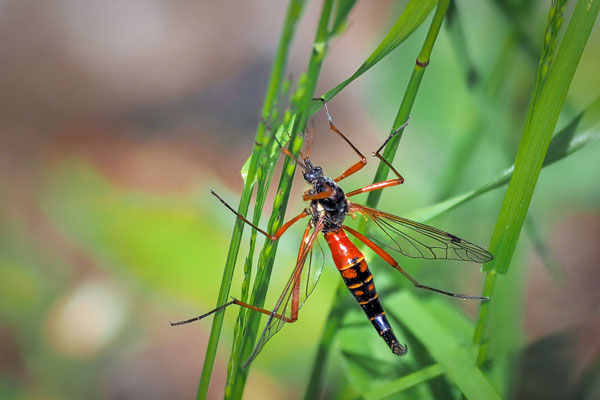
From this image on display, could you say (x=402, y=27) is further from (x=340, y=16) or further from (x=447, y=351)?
(x=447, y=351)

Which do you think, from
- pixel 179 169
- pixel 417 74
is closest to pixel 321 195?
pixel 417 74

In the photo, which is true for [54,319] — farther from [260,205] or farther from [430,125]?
[430,125]

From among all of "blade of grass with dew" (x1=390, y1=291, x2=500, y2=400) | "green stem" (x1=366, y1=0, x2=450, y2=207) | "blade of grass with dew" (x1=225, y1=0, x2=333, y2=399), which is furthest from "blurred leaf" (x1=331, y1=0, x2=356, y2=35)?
"blade of grass with dew" (x1=390, y1=291, x2=500, y2=400)

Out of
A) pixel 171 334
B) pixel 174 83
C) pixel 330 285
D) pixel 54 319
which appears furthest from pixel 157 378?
pixel 174 83

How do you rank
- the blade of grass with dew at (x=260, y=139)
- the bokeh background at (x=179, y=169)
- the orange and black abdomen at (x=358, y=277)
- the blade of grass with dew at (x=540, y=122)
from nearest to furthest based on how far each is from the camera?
the blade of grass with dew at (x=260, y=139)
the blade of grass with dew at (x=540, y=122)
the orange and black abdomen at (x=358, y=277)
the bokeh background at (x=179, y=169)

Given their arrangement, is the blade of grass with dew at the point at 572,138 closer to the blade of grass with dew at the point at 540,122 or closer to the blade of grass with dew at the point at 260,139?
the blade of grass with dew at the point at 540,122

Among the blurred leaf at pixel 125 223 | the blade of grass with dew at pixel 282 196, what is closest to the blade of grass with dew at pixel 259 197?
the blade of grass with dew at pixel 282 196
